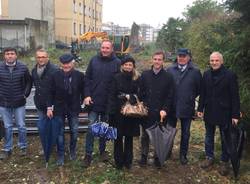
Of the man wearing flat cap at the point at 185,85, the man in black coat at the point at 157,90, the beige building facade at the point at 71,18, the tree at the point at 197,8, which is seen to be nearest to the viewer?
the man in black coat at the point at 157,90

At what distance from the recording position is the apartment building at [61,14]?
4778cm

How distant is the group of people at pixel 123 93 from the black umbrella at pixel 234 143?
4.5 inches

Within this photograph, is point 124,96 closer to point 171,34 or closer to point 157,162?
point 157,162

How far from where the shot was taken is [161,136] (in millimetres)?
6238

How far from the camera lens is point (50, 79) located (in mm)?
6387

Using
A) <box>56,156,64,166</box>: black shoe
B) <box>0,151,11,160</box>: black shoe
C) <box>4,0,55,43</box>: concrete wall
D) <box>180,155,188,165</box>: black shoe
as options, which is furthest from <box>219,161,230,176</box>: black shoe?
<box>4,0,55,43</box>: concrete wall

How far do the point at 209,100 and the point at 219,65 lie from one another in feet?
1.91

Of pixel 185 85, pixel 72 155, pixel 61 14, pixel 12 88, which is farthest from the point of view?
pixel 61 14

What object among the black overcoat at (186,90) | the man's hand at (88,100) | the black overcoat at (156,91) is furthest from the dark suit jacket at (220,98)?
the man's hand at (88,100)

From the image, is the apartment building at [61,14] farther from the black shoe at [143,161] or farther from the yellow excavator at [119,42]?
the black shoe at [143,161]

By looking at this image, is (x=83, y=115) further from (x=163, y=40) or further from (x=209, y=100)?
(x=163, y=40)

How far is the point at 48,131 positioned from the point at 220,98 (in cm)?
280

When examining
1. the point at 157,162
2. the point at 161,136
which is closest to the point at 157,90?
the point at 161,136

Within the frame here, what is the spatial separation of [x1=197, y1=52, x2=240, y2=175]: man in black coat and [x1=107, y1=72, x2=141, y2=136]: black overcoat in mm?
1153
